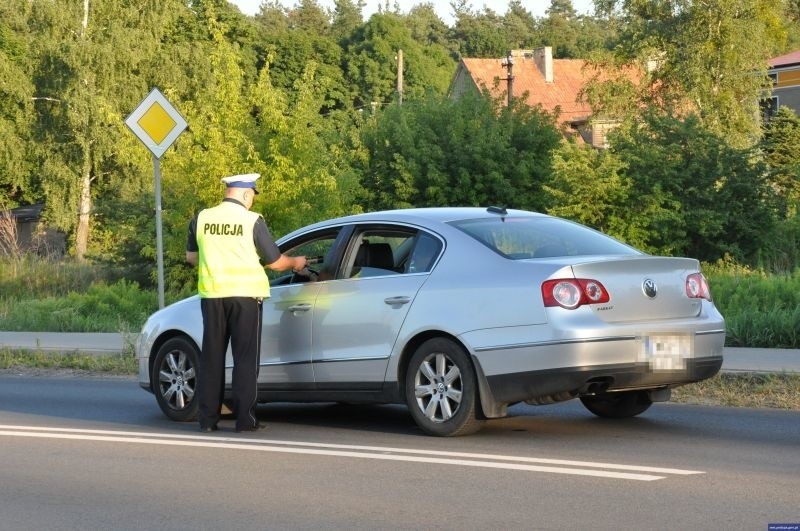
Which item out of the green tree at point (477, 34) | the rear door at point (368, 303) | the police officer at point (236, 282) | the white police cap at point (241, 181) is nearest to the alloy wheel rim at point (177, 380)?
the police officer at point (236, 282)

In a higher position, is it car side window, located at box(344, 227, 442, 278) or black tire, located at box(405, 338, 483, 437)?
car side window, located at box(344, 227, 442, 278)

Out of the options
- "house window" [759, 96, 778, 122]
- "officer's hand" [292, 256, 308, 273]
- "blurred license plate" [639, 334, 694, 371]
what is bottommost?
"blurred license plate" [639, 334, 694, 371]

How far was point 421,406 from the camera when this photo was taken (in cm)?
926

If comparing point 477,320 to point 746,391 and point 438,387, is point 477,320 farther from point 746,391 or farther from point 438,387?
point 746,391

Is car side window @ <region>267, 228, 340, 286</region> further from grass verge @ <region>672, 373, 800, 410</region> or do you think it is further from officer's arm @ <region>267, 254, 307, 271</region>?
grass verge @ <region>672, 373, 800, 410</region>

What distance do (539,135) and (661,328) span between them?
92.9 feet

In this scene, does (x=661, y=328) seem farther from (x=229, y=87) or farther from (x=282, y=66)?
(x=282, y=66)

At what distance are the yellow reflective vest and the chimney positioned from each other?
7162cm

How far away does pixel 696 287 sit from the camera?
30.7 ft

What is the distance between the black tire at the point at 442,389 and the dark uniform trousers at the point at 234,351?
1.16 m

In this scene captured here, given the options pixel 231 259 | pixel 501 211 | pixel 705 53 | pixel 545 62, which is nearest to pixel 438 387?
pixel 501 211

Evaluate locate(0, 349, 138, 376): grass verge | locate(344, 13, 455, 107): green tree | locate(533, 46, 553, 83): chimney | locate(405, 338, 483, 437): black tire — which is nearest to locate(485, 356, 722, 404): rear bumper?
locate(405, 338, 483, 437): black tire

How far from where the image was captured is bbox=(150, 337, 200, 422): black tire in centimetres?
1065

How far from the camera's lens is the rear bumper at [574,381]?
8672mm
